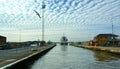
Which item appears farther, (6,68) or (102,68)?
(102,68)

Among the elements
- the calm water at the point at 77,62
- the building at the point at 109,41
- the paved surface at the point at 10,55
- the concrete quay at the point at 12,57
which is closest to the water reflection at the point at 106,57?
the calm water at the point at 77,62

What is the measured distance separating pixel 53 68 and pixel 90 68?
2.80 metres

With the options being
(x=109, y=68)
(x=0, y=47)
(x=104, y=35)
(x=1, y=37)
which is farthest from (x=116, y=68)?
(x=104, y=35)

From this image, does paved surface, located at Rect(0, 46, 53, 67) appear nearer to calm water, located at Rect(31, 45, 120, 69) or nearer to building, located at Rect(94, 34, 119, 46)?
calm water, located at Rect(31, 45, 120, 69)

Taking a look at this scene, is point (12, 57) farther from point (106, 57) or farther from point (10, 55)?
point (106, 57)

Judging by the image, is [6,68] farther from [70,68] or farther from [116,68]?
[116,68]

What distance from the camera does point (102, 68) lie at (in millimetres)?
19297

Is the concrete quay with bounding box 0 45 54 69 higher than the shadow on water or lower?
higher

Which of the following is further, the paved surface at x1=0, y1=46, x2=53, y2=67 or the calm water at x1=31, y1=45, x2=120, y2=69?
the paved surface at x1=0, y1=46, x2=53, y2=67

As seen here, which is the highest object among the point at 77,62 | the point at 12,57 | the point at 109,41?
the point at 109,41

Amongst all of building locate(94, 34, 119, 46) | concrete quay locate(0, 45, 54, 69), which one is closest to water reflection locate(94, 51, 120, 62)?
concrete quay locate(0, 45, 54, 69)

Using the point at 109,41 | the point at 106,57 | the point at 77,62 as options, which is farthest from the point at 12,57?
the point at 109,41

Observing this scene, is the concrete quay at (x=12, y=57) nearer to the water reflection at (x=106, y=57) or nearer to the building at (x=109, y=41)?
the water reflection at (x=106, y=57)

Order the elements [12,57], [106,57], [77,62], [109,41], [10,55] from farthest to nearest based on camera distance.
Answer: [109,41] < [106,57] < [10,55] < [12,57] < [77,62]
